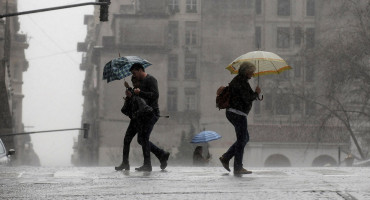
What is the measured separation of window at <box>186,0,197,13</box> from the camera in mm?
81688

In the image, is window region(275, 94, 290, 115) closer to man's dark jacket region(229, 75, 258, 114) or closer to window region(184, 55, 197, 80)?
man's dark jacket region(229, 75, 258, 114)

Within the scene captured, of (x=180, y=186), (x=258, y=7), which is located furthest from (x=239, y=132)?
(x=258, y=7)

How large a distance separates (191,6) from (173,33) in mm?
2997

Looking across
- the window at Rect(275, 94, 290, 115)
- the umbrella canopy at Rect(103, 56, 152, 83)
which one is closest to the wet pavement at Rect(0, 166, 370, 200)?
the umbrella canopy at Rect(103, 56, 152, 83)

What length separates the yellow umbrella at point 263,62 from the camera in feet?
45.4

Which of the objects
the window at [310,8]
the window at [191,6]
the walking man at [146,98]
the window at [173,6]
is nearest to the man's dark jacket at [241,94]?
the walking man at [146,98]

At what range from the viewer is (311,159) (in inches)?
2832

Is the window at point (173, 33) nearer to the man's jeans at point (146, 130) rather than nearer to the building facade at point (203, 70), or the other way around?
the building facade at point (203, 70)

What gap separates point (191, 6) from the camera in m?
82.0

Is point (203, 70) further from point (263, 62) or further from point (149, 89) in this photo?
point (149, 89)

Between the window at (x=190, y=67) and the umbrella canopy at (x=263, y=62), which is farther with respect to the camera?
the window at (x=190, y=67)

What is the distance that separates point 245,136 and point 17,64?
83538 mm

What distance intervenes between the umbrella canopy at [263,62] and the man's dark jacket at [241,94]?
1.47 m

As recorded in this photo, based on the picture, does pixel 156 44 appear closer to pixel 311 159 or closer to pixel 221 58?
pixel 221 58
